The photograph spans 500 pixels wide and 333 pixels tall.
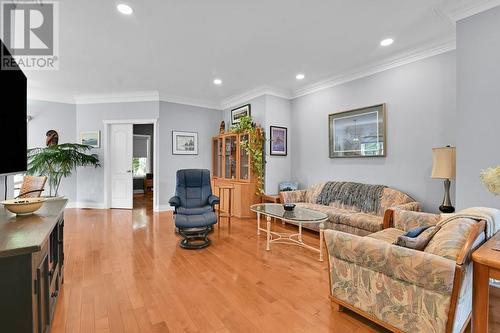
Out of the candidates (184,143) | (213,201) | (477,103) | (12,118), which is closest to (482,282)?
(477,103)

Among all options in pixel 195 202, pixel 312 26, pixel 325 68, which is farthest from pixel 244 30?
pixel 195 202

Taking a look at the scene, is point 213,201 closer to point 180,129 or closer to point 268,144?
point 268,144

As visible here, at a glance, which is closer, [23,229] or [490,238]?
[23,229]

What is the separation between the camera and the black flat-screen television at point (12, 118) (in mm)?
1642

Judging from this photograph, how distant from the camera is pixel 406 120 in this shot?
343 cm

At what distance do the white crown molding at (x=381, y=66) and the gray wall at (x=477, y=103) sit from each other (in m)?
0.72

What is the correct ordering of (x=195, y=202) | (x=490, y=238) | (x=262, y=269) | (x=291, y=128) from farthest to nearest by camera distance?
(x=291, y=128)
(x=195, y=202)
(x=262, y=269)
(x=490, y=238)

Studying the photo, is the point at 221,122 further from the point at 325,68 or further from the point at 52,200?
the point at 52,200

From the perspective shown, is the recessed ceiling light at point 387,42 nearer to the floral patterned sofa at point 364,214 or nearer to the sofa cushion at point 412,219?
the floral patterned sofa at point 364,214

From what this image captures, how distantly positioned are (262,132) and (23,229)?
4.02 meters

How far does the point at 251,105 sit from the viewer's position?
527cm

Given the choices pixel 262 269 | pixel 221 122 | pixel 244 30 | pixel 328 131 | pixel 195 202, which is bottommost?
pixel 262 269

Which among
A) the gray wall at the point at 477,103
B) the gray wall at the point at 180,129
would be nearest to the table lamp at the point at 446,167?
the gray wall at the point at 477,103

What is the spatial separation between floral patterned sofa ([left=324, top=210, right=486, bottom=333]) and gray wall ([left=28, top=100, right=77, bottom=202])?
6.12 m
